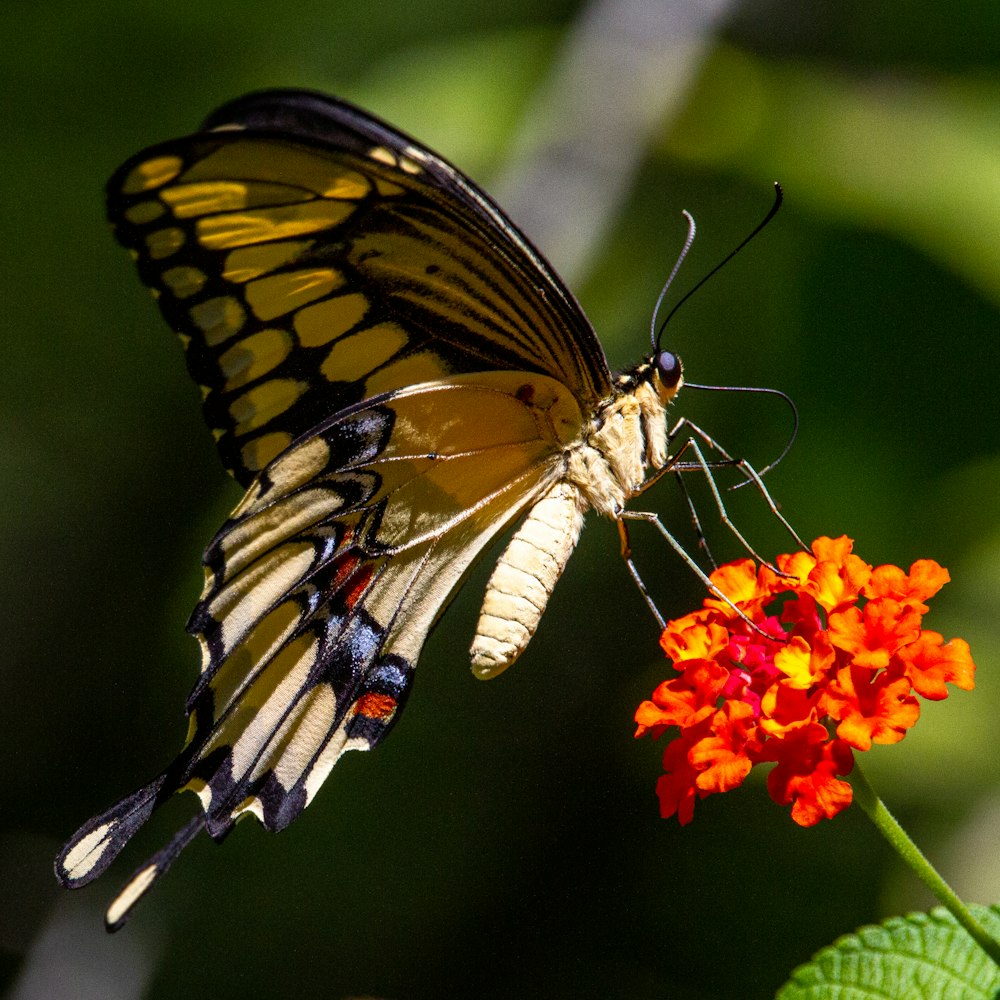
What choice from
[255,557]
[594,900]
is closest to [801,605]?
[255,557]

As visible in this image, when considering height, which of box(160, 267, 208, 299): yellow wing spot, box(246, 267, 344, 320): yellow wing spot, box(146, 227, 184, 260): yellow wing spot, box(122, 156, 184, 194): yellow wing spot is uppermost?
box(122, 156, 184, 194): yellow wing spot

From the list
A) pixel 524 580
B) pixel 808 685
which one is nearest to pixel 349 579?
pixel 524 580

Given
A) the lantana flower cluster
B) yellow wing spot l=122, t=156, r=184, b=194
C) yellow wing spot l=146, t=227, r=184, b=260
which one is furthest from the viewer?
yellow wing spot l=146, t=227, r=184, b=260

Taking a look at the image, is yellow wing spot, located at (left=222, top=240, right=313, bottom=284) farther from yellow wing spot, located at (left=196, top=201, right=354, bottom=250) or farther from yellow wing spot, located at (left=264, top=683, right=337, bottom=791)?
yellow wing spot, located at (left=264, top=683, right=337, bottom=791)

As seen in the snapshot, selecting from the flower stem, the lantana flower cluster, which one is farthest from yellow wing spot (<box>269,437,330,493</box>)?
the flower stem

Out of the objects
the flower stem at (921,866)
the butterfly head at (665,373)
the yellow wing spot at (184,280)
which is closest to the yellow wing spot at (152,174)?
the yellow wing spot at (184,280)

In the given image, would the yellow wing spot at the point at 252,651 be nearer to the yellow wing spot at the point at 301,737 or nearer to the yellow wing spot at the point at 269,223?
the yellow wing spot at the point at 301,737

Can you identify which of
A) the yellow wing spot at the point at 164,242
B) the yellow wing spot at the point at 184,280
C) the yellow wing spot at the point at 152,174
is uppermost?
the yellow wing spot at the point at 152,174
